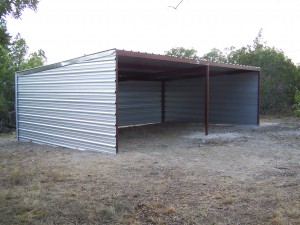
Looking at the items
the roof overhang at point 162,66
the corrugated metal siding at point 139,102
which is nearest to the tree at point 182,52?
the corrugated metal siding at point 139,102

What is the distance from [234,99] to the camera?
13.8 metres

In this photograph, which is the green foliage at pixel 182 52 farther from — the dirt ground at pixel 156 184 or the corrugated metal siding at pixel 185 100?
the dirt ground at pixel 156 184

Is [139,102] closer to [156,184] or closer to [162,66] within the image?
[162,66]

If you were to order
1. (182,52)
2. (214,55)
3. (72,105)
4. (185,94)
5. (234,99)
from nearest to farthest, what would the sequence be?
(72,105)
(234,99)
(185,94)
(214,55)
(182,52)

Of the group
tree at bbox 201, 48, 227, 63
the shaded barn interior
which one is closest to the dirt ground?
the shaded barn interior

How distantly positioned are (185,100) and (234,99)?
281 cm

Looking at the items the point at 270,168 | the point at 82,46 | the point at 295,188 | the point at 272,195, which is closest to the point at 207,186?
the point at 272,195

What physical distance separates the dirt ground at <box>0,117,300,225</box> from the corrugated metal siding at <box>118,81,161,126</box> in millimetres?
6068

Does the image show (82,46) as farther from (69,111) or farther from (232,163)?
(232,163)

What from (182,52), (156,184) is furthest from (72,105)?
(182,52)

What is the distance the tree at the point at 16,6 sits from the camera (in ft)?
11.5

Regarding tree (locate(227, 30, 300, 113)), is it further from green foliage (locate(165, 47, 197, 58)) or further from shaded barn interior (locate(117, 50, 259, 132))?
green foliage (locate(165, 47, 197, 58))

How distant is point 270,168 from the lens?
606cm

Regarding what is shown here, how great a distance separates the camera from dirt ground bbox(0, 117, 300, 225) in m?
3.76
